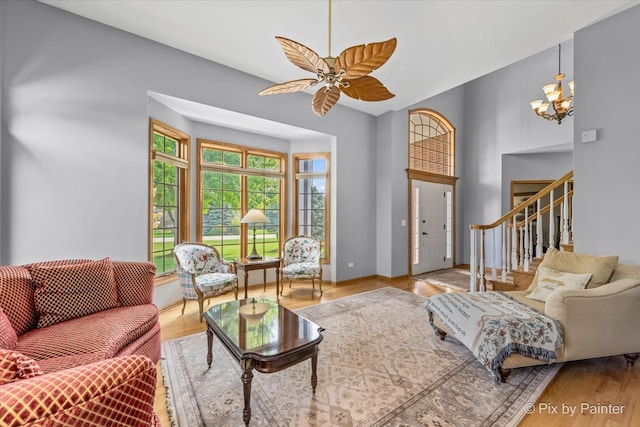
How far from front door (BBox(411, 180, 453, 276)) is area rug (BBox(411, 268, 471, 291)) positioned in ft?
0.53

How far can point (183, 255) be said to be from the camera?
3.58m

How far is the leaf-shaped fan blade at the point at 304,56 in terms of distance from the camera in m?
1.85

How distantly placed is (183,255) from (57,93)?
208 cm

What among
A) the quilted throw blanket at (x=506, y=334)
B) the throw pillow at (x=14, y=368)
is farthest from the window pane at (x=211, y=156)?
the quilted throw blanket at (x=506, y=334)

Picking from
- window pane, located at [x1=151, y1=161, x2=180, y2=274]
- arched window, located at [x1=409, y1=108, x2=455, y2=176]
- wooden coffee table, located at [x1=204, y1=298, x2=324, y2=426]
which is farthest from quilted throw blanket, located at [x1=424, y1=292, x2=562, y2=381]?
arched window, located at [x1=409, y1=108, x2=455, y2=176]

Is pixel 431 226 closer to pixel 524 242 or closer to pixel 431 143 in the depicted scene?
pixel 431 143

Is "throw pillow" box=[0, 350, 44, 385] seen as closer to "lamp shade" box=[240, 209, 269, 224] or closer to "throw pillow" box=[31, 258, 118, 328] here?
"throw pillow" box=[31, 258, 118, 328]

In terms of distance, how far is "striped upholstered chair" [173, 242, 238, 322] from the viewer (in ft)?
10.8

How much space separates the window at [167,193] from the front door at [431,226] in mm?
4215

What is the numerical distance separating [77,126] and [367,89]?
2.80 metres

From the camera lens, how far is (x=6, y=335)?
1.55 meters

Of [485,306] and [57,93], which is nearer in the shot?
Answer: [485,306]

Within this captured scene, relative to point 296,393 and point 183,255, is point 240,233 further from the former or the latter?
point 296,393

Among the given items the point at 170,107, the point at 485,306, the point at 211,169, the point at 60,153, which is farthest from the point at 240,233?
the point at 485,306
